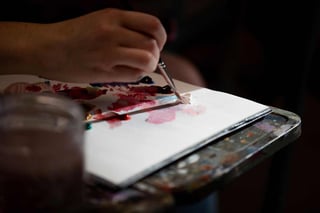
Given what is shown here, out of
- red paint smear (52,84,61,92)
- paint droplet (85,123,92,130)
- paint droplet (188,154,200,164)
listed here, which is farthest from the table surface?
red paint smear (52,84,61,92)

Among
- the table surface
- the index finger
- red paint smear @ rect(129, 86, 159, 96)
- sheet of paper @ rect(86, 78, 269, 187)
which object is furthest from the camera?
red paint smear @ rect(129, 86, 159, 96)

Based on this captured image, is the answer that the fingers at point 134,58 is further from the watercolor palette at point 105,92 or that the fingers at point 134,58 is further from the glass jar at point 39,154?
the glass jar at point 39,154

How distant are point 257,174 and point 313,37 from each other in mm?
738

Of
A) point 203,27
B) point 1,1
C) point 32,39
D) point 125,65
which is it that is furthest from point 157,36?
point 203,27

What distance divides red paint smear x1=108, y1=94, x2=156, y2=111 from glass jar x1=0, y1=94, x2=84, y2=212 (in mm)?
227

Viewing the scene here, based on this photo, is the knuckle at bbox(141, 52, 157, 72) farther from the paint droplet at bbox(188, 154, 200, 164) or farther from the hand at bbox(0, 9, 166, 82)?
the paint droplet at bbox(188, 154, 200, 164)

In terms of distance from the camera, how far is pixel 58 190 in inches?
19.0

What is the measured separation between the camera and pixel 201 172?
568mm

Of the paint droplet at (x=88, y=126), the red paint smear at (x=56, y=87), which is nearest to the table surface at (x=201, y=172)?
the paint droplet at (x=88, y=126)

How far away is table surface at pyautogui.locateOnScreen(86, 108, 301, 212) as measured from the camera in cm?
46

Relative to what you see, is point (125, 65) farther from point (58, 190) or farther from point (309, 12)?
point (309, 12)

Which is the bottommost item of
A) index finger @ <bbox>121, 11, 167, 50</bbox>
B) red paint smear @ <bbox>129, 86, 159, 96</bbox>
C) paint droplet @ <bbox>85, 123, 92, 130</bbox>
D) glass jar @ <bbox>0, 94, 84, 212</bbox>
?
red paint smear @ <bbox>129, 86, 159, 96</bbox>

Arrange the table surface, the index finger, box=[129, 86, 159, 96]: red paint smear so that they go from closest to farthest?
1. the table surface
2. the index finger
3. box=[129, 86, 159, 96]: red paint smear

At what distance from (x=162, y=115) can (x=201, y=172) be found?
152mm
